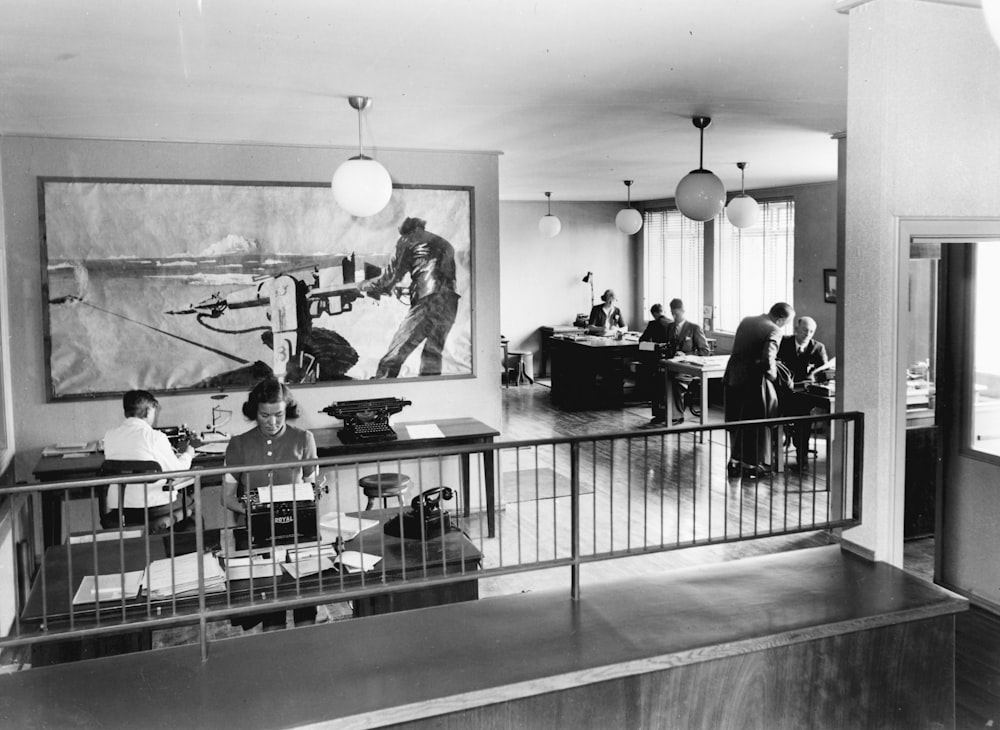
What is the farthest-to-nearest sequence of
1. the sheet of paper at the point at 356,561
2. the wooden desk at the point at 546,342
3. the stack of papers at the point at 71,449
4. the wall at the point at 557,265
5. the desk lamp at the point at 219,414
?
1. the wooden desk at the point at 546,342
2. the wall at the point at 557,265
3. the desk lamp at the point at 219,414
4. the stack of papers at the point at 71,449
5. the sheet of paper at the point at 356,561

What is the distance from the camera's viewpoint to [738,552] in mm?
5340

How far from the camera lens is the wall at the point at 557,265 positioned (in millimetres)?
12703

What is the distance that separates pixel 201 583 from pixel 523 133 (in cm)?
380

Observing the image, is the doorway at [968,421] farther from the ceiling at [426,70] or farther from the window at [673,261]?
the window at [673,261]

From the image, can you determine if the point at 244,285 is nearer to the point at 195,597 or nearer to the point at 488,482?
the point at 488,482

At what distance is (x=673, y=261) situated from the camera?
41.1 feet

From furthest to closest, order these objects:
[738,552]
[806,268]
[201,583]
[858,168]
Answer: [806,268] → [738,552] → [858,168] → [201,583]

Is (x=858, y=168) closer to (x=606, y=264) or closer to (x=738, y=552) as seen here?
(x=738, y=552)

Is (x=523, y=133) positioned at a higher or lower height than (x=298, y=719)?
higher

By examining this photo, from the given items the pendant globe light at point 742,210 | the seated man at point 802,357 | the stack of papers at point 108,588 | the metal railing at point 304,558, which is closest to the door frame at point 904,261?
the metal railing at point 304,558

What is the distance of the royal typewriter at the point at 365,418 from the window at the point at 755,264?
6304 millimetres

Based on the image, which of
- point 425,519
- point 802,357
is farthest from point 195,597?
point 802,357

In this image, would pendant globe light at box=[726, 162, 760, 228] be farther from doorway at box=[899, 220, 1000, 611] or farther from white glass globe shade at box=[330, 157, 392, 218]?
white glass globe shade at box=[330, 157, 392, 218]

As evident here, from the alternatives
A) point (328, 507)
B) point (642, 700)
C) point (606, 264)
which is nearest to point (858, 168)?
point (642, 700)
